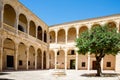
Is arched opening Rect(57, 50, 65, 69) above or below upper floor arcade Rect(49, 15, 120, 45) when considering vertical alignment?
below

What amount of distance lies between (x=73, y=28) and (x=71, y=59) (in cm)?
662

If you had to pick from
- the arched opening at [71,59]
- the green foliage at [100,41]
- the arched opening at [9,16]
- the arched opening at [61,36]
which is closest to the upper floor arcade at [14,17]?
the arched opening at [9,16]

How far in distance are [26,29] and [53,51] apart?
14181 millimetres

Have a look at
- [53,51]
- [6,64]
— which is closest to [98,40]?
[6,64]

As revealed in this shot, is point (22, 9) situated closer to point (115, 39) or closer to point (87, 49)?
point (87, 49)

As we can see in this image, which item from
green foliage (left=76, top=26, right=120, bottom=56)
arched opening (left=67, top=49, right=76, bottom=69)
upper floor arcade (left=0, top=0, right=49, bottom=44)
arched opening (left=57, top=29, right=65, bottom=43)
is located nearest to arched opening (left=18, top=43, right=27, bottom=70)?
upper floor arcade (left=0, top=0, right=49, bottom=44)

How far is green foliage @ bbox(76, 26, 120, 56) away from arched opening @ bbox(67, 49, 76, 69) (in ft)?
59.0

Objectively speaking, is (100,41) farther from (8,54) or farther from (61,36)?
(61,36)

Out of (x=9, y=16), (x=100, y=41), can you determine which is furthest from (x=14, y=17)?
(x=100, y=41)

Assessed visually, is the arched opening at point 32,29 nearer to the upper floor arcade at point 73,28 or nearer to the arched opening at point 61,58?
the upper floor arcade at point 73,28

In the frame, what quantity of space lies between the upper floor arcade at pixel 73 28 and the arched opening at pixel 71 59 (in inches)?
95.5

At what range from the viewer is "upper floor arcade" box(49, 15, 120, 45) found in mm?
30603

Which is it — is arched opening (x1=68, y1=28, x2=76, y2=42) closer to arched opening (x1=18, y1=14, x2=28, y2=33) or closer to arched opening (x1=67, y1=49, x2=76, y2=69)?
arched opening (x1=67, y1=49, x2=76, y2=69)

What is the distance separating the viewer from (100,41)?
17.2 m
